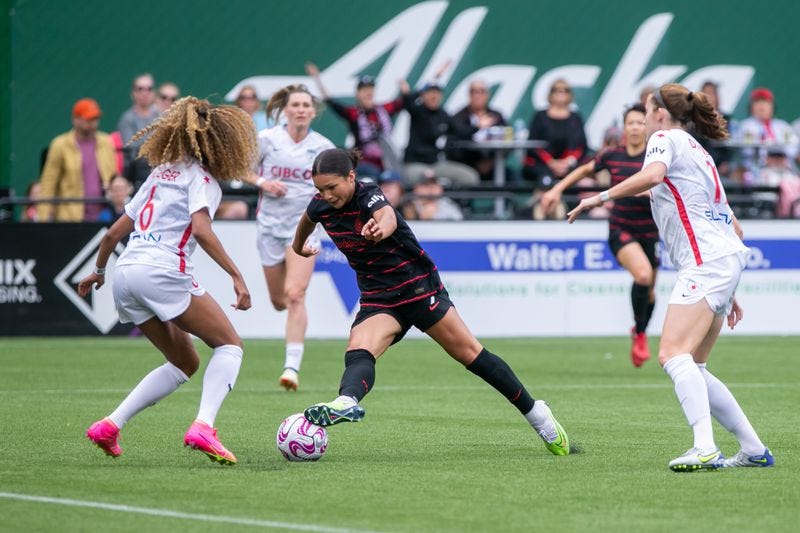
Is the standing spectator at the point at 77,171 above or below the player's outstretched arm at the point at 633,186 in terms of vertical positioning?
below

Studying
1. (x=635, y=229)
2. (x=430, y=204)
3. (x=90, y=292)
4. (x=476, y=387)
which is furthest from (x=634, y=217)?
(x=90, y=292)

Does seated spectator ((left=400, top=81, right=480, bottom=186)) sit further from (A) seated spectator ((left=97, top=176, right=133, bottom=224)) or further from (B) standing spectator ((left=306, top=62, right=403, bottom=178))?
(A) seated spectator ((left=97, top=176, right=133, bottom=224))

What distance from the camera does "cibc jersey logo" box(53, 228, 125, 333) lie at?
18.0 meters

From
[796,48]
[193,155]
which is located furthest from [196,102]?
[796,48]

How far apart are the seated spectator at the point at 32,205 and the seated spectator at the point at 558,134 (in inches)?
241

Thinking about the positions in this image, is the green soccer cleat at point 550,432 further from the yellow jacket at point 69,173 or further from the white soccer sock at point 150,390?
the yellow jacket at point 69,173

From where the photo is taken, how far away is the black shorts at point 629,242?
15352mm

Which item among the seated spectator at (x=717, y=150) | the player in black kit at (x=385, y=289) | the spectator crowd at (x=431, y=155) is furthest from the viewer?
the seated spectator at (x=717, y=150)

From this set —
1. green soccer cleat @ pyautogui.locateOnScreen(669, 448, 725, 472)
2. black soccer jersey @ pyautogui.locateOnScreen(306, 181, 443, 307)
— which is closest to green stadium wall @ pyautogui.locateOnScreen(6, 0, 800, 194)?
black soccer jersey @ pyautogui.locateOnScreen(306, 181, 443, 307)

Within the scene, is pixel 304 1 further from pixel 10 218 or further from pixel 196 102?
pixel 196 102

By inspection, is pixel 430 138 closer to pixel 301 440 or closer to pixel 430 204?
pixel 430 204

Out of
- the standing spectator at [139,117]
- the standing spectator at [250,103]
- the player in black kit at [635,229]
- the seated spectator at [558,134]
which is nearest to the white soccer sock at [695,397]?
the player in black kit at [635,229]

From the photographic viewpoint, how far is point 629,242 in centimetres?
1532

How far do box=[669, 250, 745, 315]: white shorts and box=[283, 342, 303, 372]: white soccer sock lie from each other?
5.20 meters
